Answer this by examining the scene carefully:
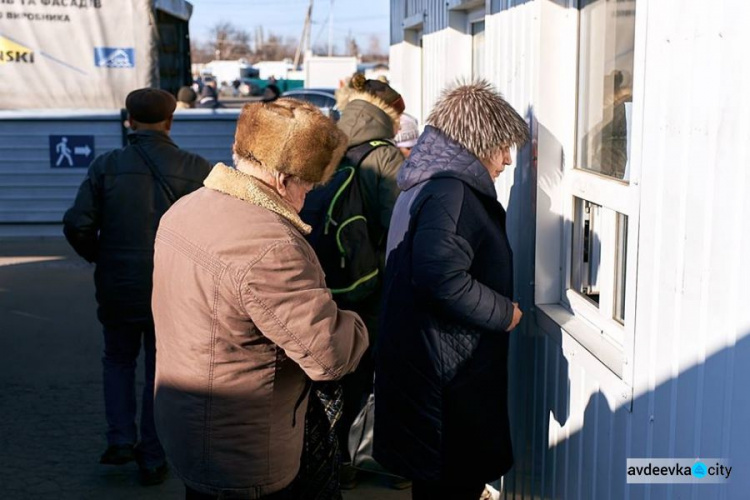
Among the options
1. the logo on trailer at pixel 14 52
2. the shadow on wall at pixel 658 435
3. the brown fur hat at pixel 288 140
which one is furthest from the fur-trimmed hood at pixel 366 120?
the logo on trailer at pixel 14 52

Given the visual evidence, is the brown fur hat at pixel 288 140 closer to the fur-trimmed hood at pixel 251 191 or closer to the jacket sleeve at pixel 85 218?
the fur-trimmed hood at pixel 251 191

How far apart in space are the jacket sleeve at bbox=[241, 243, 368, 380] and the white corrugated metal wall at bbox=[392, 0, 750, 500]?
0.86m

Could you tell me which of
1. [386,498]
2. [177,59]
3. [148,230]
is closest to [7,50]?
[177,59]

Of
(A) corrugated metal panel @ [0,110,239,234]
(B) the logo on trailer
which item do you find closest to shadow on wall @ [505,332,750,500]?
(A) corrugated metal panel @ [0,110,239,234]

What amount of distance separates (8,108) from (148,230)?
731cm

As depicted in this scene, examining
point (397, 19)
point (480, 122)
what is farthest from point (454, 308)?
point (397, 19)

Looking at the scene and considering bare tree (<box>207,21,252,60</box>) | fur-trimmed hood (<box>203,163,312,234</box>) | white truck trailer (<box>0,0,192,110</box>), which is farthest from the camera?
bare tree (<box>207,21,252,60</box>)

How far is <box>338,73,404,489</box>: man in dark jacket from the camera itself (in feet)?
15.2

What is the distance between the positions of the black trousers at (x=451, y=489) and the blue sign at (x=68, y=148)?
7.99m

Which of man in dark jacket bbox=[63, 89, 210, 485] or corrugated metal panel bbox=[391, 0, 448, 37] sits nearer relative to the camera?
man in dark jacket bbox=[63, 89, 210, 485]

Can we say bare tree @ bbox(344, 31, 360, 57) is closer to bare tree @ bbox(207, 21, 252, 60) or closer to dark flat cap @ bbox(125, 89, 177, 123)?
bare tree @ bbox(207, 21, 252, 60)

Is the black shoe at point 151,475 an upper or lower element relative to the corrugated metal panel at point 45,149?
lower

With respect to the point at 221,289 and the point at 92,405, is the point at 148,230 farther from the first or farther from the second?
the point at 221,289

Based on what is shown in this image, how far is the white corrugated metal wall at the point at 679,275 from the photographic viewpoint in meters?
2.15
